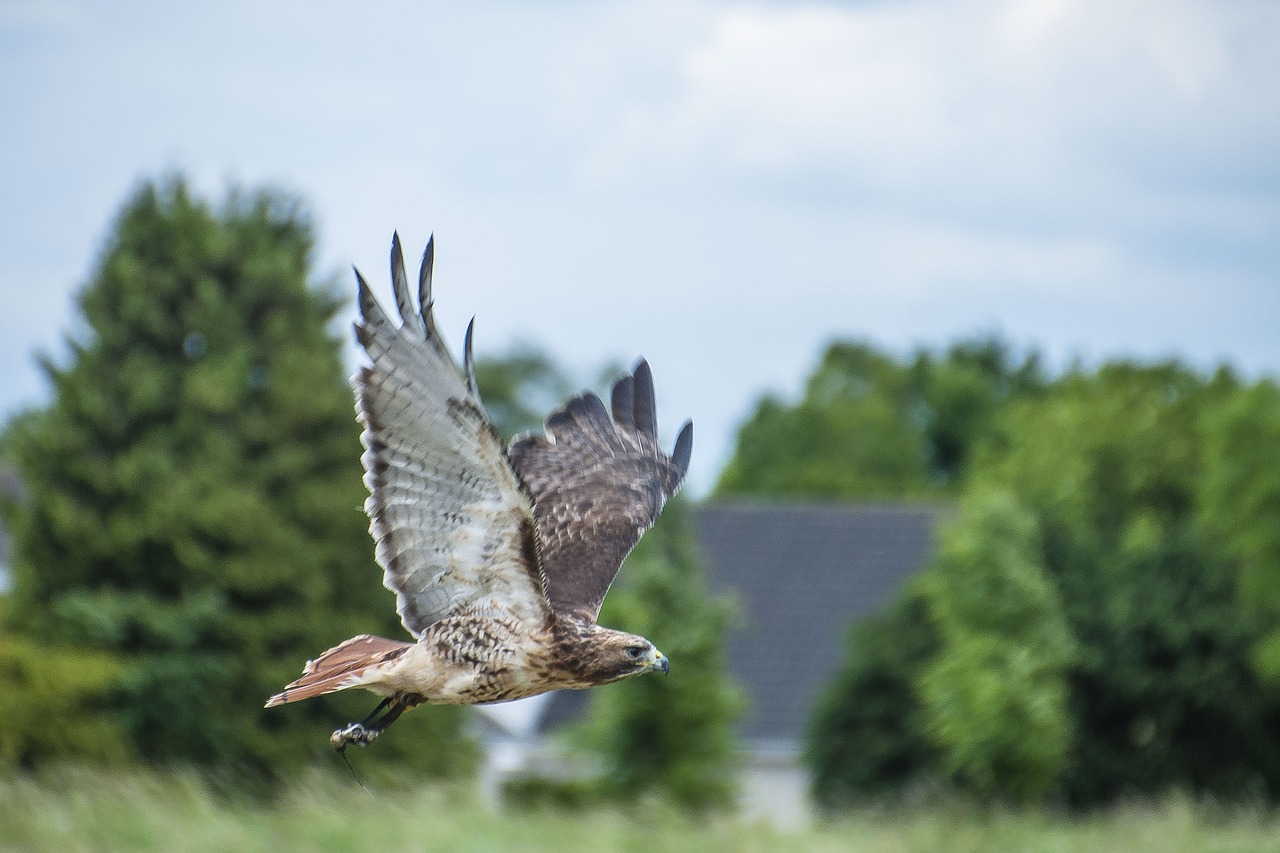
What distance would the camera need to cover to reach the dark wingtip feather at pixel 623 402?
7188 millimetres

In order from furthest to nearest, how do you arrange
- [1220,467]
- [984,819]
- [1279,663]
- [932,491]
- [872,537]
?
[932,491] < [872,537] < [1220,467] < [1279,663] < [984,819]

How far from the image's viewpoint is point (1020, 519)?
26.4 m

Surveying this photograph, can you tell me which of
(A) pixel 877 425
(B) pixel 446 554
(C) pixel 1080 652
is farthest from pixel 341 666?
(A) pixel 877 425

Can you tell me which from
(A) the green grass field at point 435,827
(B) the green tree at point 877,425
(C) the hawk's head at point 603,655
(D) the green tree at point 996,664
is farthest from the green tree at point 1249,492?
(B) the green tree at point 877,425

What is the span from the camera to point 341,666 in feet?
→ 15.4

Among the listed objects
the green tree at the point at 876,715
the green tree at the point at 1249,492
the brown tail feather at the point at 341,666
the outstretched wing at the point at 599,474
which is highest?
the outstretched wing at the point at 599,474

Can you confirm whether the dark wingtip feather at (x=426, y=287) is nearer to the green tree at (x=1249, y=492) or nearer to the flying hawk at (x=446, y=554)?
the flying hawk at (x=446, y=554)

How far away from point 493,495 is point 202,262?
23318 millimetres

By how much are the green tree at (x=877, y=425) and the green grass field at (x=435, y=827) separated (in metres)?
36.1

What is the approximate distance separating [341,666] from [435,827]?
1299cm

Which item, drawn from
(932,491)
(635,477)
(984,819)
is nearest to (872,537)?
(984,819)

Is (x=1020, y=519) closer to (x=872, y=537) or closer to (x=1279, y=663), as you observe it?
(x=1279, y=663)

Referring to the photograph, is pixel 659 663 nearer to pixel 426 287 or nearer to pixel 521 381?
pixel 426 287

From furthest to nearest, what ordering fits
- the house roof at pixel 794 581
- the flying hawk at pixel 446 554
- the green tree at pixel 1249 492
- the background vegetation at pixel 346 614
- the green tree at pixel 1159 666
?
the house roof at pixel 794 581 → the green tree at pixel 1249 492 → the green tree at pixel 1159 666 → the background vegetation at pixel 346 614 → the flying hawk at pixel 446 554
